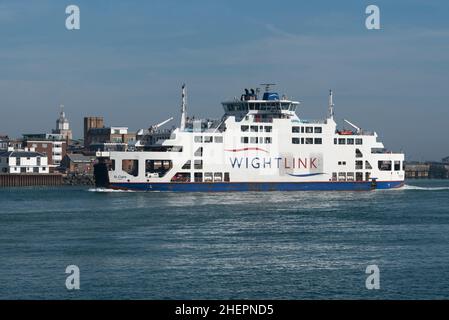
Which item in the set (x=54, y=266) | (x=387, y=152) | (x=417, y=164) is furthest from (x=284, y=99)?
(x=417, y=164)

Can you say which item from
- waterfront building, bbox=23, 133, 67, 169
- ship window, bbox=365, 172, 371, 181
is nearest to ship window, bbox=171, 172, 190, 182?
ship window, bbox=365, 172, 371, 181

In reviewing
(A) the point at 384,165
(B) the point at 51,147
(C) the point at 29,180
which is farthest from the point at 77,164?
(A) the point at 384,165

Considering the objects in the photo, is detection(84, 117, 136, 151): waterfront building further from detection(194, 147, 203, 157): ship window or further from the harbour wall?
detection(194, 147, 203, 157): ship window

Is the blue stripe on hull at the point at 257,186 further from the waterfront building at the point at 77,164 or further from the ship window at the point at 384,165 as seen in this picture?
the waterfront building at the point at 77,164

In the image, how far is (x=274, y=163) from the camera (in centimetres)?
6738

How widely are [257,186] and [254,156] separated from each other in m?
2.71

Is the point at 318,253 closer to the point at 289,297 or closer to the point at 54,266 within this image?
the point at 289,297

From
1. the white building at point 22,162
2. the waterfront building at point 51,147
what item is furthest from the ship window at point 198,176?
the waterfront building at point 51,147

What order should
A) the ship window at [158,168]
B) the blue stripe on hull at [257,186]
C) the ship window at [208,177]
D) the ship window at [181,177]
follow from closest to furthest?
the blue stripe on hull at [257,186], the ship window at [181,177], the ship window at [158,168], the ship window at [208,177]

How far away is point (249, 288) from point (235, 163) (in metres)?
44.6

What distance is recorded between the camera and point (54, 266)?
24516mm

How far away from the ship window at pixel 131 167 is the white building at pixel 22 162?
163 feet

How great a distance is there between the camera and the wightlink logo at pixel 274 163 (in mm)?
65938

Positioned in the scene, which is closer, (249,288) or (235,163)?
(249,288)
